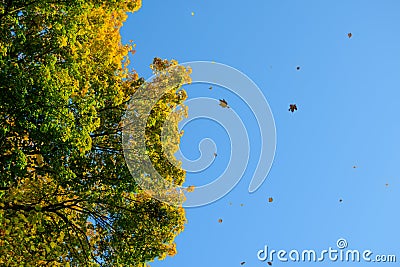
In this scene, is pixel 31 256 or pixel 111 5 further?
pixel 111 5

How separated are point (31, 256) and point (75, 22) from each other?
5.55 meters

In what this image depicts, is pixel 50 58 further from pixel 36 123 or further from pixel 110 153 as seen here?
pixel 110 153

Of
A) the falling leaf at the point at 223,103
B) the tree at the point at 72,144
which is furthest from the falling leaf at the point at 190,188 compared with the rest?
the falling leaf at the point at 223,103

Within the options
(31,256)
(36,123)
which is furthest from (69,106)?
(31,256)

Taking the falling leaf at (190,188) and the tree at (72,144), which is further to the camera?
the falling leaf at (190,188)

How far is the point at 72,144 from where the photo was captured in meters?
10.4

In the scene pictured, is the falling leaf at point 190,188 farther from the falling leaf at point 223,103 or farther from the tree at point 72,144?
the falling leaf at point 223,103

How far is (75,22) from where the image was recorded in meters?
10.5

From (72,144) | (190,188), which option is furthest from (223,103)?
(72,144)

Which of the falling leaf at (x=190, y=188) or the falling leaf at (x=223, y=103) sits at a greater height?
the falling leaf at (x=223, y=103)

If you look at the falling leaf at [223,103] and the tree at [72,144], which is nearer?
the tree at [72,144]

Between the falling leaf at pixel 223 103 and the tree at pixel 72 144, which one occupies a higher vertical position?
the falling leaf at pixel 223 103

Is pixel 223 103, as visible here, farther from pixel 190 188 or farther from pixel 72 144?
pixel 72 144

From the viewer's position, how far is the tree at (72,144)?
9.92 m
